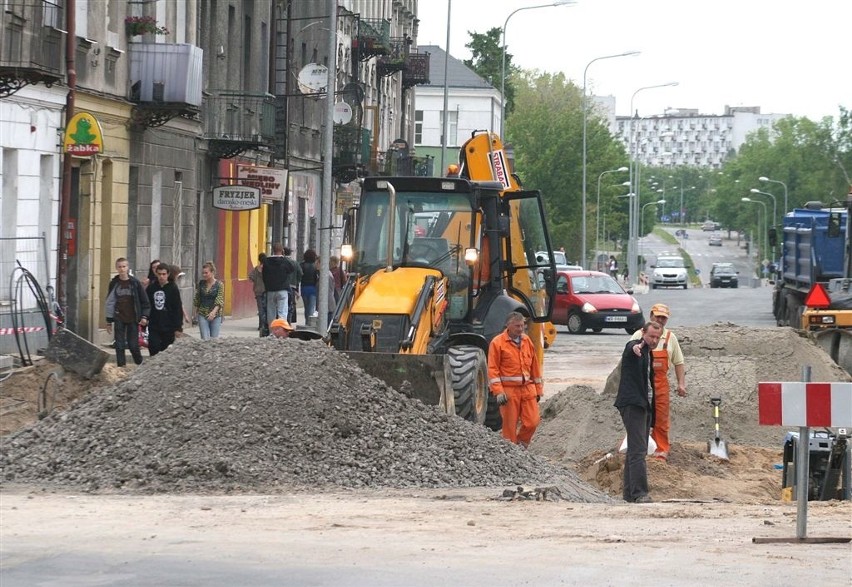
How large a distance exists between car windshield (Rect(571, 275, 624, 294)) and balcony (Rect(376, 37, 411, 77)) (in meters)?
23.1

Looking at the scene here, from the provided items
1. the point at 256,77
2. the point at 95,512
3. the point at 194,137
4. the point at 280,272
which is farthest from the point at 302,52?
the point at 95,512

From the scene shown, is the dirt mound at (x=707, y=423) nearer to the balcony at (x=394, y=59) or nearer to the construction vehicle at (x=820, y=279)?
the construction vehicle at (x=820, y=279)

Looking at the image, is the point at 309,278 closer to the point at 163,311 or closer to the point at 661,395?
the point at 163,311

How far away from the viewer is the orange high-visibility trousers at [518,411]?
54.1 ft

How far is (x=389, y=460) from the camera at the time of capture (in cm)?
1429

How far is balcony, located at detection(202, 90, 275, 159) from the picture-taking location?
38438 mm

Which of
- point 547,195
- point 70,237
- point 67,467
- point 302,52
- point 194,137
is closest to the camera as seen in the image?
point 67,467

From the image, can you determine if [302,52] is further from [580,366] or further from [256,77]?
[580,366]

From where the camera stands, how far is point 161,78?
3203 cm

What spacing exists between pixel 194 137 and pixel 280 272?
23.9ft

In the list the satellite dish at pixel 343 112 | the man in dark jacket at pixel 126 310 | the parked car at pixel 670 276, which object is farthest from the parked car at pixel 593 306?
the parked car at pixel 670 276

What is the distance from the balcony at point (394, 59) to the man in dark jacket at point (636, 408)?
5042 cm

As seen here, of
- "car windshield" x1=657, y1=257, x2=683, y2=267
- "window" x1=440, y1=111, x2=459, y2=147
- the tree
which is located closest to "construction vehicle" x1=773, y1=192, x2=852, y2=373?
"car windshield" x1=657, y1=257, x2=683, y2=267

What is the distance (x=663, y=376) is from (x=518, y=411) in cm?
151
